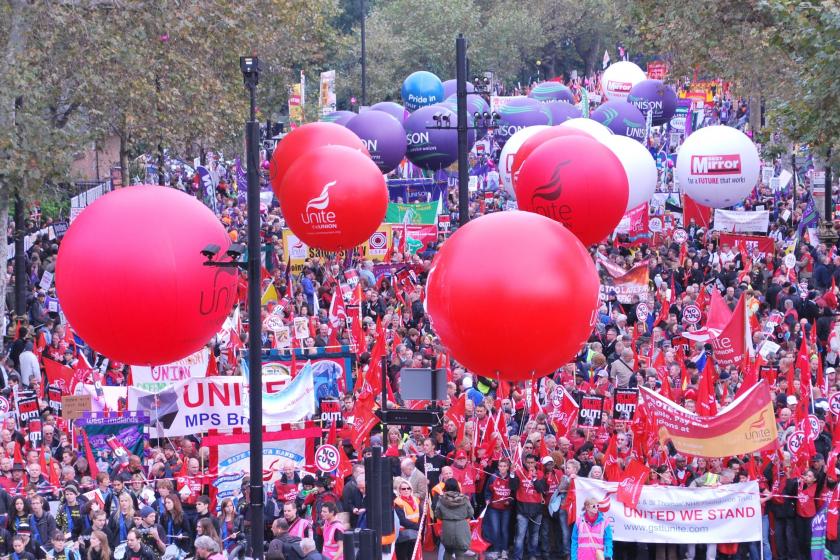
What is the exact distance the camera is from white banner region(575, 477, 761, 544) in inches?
595

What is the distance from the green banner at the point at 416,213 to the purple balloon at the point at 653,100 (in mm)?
→ 16197

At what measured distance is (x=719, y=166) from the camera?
95.7 ft

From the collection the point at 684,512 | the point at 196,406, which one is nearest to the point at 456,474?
the point at 684,512

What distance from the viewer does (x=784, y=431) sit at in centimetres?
1650

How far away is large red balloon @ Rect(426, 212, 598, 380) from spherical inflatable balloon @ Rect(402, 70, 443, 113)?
38.8m

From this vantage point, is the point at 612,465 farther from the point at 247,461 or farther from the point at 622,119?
the point at 622,119

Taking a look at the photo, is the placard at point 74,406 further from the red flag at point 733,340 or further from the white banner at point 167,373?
the red flag at point 733,340

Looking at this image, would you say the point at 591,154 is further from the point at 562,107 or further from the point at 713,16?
the point at 562,107

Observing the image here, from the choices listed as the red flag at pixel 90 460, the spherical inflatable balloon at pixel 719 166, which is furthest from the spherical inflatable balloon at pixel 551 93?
the red flag at pixel 90 460

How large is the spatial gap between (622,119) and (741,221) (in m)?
12.3

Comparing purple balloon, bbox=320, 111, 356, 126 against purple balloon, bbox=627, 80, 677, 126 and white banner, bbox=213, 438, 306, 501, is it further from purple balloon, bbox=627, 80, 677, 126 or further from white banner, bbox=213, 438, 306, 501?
white banner, bbox=213, 438, 306, 501

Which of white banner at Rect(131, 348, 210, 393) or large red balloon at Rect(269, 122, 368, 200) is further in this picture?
large red balloon at Rect(269, 122, 368, 200)

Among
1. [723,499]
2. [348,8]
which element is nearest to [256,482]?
[723,499]

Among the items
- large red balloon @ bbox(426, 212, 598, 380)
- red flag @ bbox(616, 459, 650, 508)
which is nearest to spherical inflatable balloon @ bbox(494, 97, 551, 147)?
red flag @ bbox(616, 459, 650, 508)
